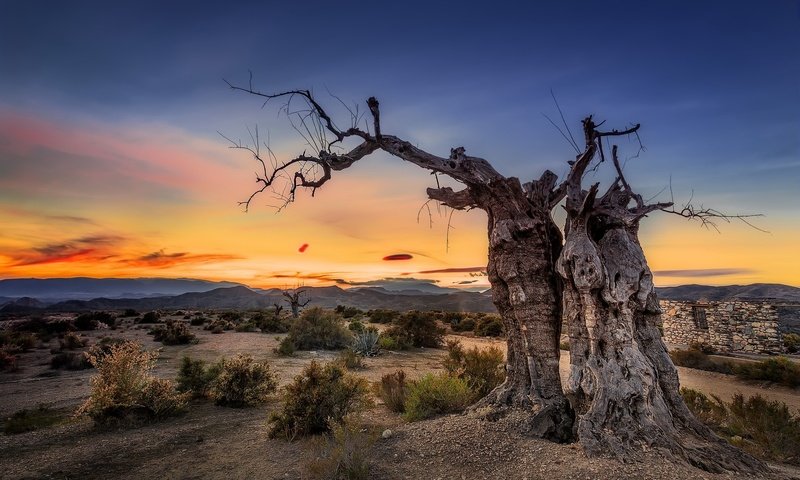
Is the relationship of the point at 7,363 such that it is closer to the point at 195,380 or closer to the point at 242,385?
the point at 195,380

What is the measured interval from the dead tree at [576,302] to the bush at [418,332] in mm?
15253

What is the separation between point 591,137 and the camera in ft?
19.6

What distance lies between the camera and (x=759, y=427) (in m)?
7.35

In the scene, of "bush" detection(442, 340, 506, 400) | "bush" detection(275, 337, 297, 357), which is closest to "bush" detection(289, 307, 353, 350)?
"bush" detection(275, 337, 297, 357)

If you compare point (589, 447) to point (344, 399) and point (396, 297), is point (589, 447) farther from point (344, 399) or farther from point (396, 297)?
point (396, 297)

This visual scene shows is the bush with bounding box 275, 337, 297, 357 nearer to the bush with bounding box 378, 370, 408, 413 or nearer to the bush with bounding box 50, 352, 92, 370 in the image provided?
the bush with bounding box 50, 352, 92, 370

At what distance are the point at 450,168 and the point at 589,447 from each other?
463cm

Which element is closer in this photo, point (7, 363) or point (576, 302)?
point (576, 302)

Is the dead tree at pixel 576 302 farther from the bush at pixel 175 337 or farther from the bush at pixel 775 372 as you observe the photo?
the bush at pixel 175 337

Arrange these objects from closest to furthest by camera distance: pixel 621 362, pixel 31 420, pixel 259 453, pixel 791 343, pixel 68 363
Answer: pixel 621 362
pixel 259 453
pixel 31 420
pixel 68 363
pixel 791 343

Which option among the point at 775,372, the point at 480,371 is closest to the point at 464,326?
the point at 775,372

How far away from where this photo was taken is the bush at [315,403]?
7.24m

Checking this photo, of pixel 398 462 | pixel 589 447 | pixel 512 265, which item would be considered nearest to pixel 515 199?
pixel 512 265

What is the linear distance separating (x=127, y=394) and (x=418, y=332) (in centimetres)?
1555
